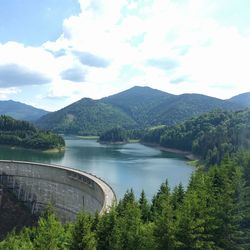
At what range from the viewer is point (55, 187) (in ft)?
144

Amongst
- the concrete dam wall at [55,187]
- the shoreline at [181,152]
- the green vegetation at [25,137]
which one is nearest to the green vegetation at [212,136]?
the shoreline at [181,152]

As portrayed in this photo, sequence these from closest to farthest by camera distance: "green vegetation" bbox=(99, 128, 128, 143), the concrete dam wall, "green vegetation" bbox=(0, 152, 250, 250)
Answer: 1. "green vegetation" bbox=(0, 152, 250, 250)
2. the concrete dam wall
3. "green vegetation" bbox=(99, 128, 128, 143)

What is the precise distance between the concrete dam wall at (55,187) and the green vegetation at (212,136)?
87.0 feet

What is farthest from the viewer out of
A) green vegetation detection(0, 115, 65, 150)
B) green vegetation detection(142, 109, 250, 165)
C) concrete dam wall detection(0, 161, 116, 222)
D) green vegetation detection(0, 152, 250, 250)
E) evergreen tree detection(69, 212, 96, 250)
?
green vegetation detection(0, 115, 65, 150)

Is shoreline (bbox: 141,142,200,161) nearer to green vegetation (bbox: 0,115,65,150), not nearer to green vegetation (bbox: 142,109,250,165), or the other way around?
green vegetation (bbox: 142,109,250,165)

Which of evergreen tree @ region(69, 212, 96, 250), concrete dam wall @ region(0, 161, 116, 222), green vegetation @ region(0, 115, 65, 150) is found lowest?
concrete dam wall @ region(0, 161, 116, 222)

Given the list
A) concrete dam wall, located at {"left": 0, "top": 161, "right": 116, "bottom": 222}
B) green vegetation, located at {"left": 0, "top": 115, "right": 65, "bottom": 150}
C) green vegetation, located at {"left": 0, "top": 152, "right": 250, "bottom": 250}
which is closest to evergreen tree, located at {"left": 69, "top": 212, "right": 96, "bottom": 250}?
green vegetation, located at {"left": 0, "top": 152, "right": 250, "bottom": 250}

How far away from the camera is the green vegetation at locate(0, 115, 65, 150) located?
11575 cm

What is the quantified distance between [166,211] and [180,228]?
0.94 metres

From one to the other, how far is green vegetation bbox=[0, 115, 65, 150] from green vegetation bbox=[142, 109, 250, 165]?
39583 millimetres

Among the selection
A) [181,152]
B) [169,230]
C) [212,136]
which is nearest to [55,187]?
[169,230]

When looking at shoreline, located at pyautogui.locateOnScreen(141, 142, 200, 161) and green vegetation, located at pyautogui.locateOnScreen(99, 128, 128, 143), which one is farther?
green vegetation, located at pyautogui.locateOnScreen(99, 128, 128, 143)

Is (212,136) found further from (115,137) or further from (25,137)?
(115,137)

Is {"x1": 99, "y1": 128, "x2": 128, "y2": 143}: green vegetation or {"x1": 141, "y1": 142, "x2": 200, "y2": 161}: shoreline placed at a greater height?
{"x1": 99, "y1": 128, "x2": 128, "y2": 143}: green vegetation
